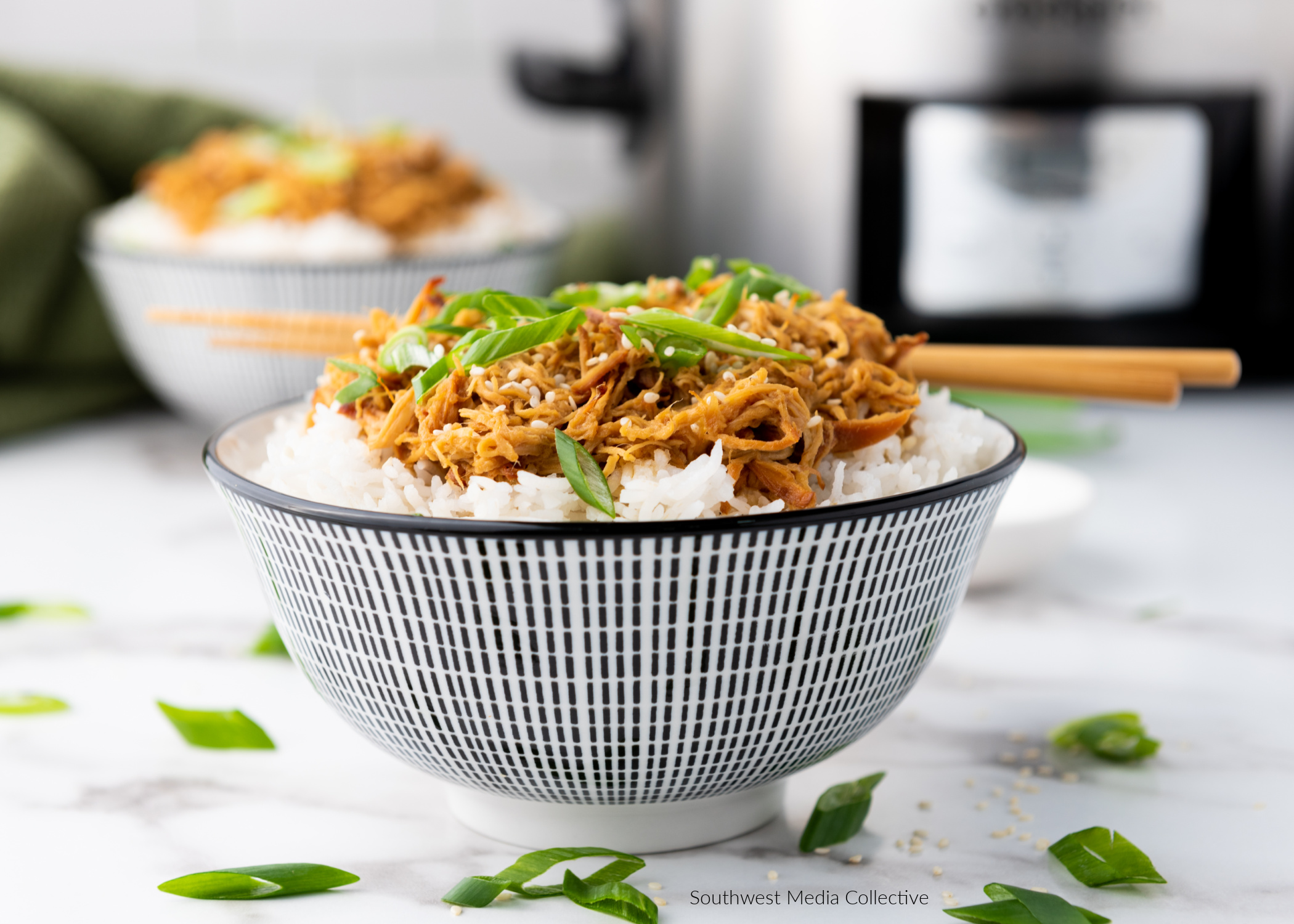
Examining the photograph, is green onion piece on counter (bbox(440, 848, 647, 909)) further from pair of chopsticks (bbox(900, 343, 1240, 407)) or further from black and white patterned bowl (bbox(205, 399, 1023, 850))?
pair of chopsticks (bbox(900, 343, 1240, 407))

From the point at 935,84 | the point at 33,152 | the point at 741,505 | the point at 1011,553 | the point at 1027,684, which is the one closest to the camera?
the point at 741,505

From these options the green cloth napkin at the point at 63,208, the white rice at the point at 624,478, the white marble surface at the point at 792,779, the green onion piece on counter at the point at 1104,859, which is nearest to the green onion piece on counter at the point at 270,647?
the white marble surface at the point at 792,779

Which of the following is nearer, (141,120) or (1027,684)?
(1027,684)

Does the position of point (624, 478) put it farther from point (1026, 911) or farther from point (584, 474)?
point (1026, 911)

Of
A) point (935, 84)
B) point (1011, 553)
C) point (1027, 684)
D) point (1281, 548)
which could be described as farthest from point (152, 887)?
point (935, 84)

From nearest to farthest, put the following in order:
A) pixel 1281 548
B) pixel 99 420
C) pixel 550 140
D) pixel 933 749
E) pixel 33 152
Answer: pixel 933 749
pixel 1281 548
pixel 33 152
pixel 99 420
pixel 550 140

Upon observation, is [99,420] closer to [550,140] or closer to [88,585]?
[88,585]

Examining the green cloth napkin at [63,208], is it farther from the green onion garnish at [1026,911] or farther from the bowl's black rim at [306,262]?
the green onion garnish at [1026,911]
